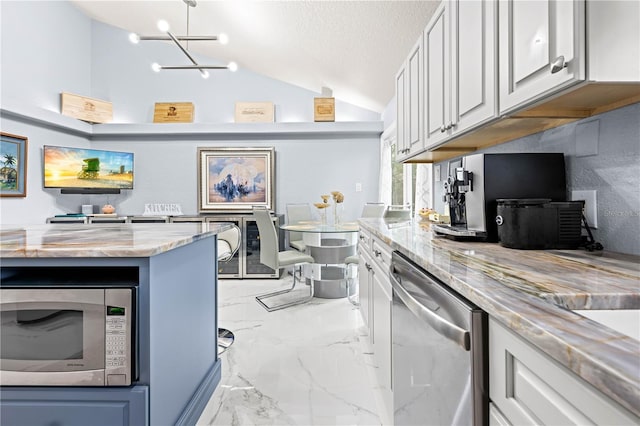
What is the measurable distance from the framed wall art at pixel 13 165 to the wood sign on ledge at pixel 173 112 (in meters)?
1.64

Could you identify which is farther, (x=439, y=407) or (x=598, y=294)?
(x=439, y=407)

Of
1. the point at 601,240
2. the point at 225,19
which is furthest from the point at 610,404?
the point at 225,19

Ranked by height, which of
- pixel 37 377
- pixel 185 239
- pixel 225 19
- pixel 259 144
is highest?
pixel 225 19

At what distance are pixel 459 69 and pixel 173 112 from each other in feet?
14.9

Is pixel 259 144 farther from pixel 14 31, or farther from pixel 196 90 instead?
pixel 14 31

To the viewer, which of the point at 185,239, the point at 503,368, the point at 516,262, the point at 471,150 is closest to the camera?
the point at 503,368

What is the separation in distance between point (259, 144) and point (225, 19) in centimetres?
173

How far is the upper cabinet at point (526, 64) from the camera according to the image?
31.8 inches

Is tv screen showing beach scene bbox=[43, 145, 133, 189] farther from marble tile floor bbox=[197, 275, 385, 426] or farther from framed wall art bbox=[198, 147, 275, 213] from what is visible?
marble tile floor bbox=[197, 275, 385, 426]

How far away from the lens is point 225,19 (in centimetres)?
382

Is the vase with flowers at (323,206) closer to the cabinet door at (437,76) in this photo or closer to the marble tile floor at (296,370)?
the marble tile floor at (296,370)

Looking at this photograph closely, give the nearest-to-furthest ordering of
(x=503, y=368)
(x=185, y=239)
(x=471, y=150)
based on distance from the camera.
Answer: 1. (x=503, y=368)
2. (x=185, y=239)
3. (x=471, y=150)

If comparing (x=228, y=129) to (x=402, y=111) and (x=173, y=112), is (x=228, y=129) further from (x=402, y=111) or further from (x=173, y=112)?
(x=402, y=111)

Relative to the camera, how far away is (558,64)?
2.84 ft
